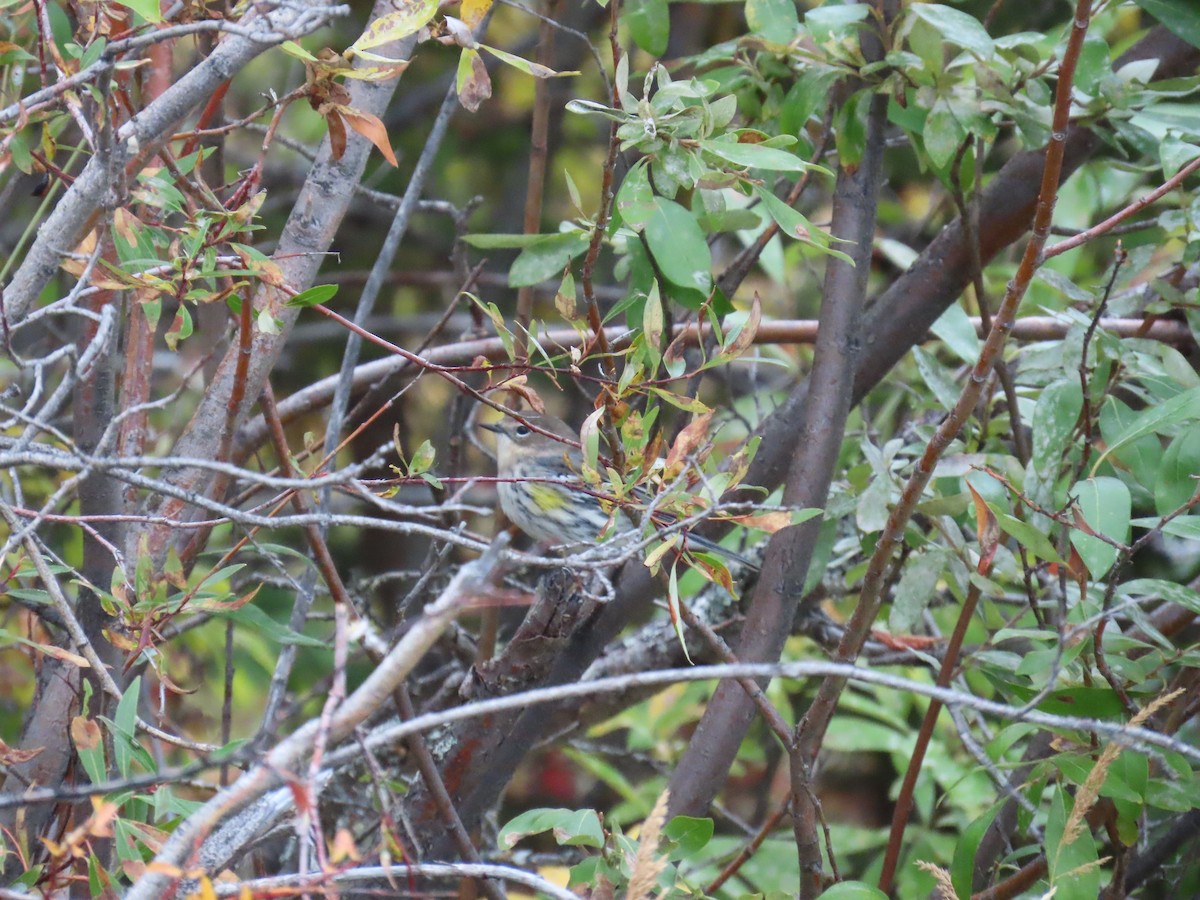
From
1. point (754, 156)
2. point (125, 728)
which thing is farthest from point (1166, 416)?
point (125, 728)

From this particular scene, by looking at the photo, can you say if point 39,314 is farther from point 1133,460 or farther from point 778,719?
point 1133,460

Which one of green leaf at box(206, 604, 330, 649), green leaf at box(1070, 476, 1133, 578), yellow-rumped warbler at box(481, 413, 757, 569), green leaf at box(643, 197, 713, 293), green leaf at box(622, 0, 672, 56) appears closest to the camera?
green leaf at box(1070, 476, 1133, 578)

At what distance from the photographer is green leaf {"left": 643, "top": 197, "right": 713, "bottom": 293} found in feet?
6.37

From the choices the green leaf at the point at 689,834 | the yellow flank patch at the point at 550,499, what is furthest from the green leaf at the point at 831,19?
the yellow flank patch at the point at 550,499

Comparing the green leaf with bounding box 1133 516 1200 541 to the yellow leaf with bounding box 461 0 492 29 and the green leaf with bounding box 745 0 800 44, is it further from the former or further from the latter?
the yellow leaf with bounding box 461 0 492 29

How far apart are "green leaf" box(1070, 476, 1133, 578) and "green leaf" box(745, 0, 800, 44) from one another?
1040 mm

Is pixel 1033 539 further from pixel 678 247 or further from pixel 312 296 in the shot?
pixel 312 296

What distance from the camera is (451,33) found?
177 centimetres

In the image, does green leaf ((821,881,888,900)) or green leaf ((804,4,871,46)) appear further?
green leaf ((804,4,871,46))

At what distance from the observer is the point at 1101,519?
177 centimetres

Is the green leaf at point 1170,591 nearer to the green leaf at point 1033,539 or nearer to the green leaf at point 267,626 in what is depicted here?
the green leaf at point 1033,539

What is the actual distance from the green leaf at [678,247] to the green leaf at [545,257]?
29 cm

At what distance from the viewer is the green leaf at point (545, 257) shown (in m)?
2.23

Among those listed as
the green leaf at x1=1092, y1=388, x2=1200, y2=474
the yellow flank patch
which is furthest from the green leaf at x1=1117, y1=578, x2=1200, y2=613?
the yellow flank patch
